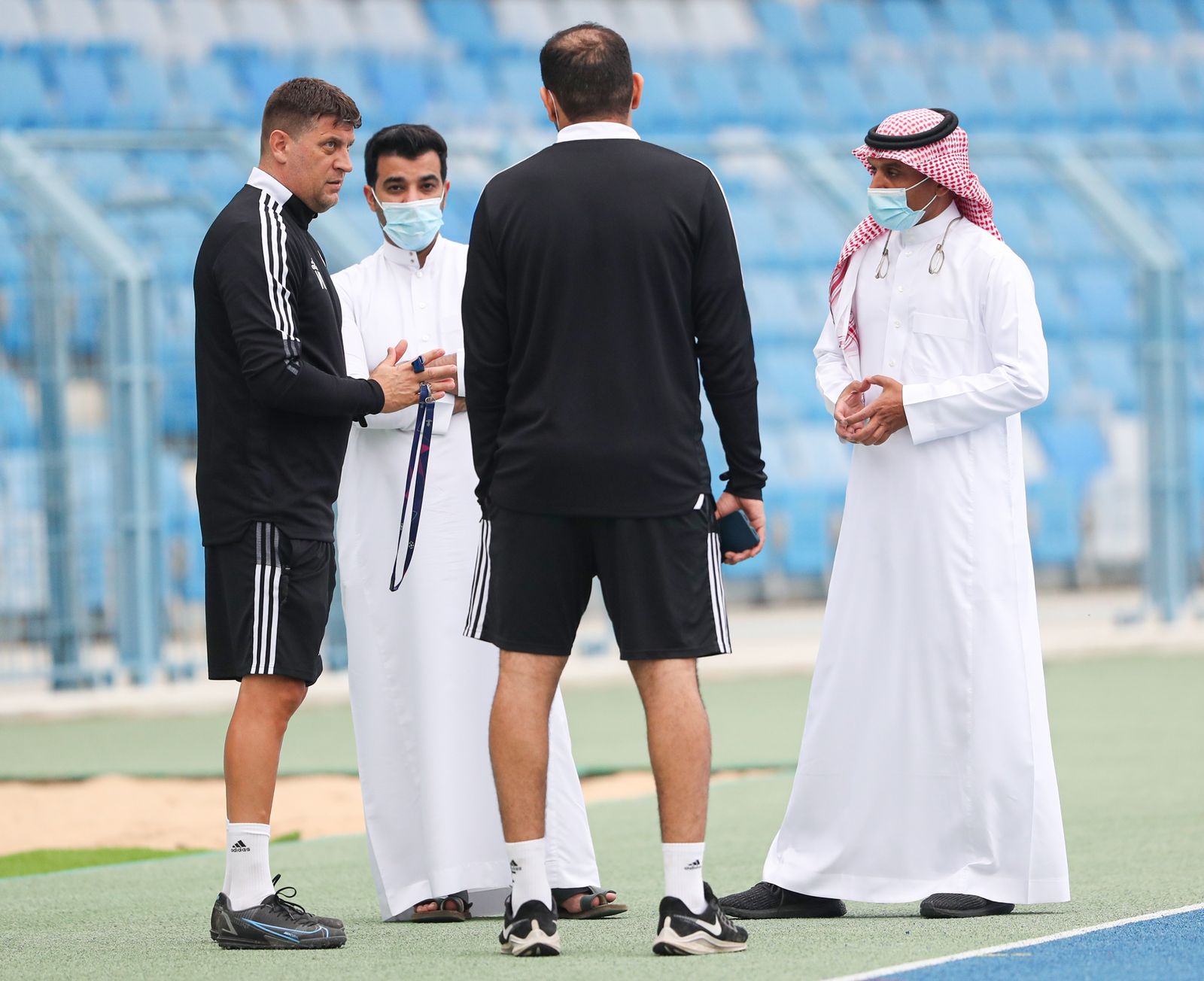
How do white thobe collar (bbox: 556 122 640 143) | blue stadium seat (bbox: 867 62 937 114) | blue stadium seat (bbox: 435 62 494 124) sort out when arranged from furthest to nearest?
blue stadium seat (bbox: 867 62 937 114), blue stadium seat (bbox: 435 62 494 124), white thobe collar (bbox: 556 122 640 143)

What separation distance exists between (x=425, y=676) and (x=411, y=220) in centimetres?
104

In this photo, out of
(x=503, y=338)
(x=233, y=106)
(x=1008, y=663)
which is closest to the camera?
(x=503, y=338)

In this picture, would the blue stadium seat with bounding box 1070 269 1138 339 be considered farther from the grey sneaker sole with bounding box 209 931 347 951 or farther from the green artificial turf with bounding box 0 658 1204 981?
the grey sneaker sole with bounding box 209 931 347 951

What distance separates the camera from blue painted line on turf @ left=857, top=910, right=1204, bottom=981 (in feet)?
10.4

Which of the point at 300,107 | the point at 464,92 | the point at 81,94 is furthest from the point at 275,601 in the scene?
the point at 464,92

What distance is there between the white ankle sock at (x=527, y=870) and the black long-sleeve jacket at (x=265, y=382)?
81 centimetres

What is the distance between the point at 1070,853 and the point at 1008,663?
1.21 m

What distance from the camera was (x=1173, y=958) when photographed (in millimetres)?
3334

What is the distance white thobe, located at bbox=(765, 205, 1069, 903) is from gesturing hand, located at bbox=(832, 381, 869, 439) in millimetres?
90

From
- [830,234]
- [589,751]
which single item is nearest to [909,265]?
[589,751]

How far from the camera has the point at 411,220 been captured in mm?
4352

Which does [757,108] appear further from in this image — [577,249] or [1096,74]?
[577,249]

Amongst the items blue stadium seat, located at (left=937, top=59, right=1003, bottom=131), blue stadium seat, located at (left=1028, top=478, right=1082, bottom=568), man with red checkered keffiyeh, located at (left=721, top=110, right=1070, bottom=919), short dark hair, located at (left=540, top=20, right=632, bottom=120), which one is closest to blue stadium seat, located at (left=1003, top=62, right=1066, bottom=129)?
blue stadium seat, located at (left=937, top=59, right=1003, bottom=131)

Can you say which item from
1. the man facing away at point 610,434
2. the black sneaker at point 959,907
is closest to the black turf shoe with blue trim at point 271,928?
the man facing away at point 610,434
